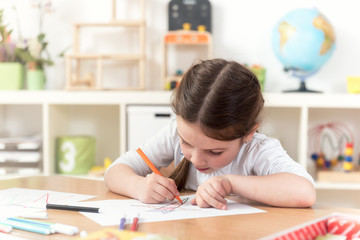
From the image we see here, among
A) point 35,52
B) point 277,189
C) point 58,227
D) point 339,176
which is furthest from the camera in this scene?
point 35,52

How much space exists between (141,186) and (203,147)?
0.47 feet

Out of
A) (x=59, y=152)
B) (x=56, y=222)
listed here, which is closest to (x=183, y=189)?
(x=56, y=222)

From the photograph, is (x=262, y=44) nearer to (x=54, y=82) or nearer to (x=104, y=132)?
(x=104, y=132)

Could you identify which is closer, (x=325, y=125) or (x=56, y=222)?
(x=56, y=222)

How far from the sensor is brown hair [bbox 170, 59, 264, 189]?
87 cm

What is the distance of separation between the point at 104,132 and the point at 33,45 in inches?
22.7

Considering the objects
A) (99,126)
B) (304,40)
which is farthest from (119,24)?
(304,40)

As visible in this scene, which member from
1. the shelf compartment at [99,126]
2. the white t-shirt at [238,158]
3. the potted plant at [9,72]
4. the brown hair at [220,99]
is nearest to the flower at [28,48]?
the potted plant at [9,72]

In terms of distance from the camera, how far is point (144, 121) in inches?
84.5

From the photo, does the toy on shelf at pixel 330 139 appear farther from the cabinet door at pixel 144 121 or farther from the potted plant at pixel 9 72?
the potted plant at pixel 9 72

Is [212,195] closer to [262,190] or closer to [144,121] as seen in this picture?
[262,190]

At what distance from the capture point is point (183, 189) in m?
1.05

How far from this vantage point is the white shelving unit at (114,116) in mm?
2098

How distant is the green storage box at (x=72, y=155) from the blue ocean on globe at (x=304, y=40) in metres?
1.04
